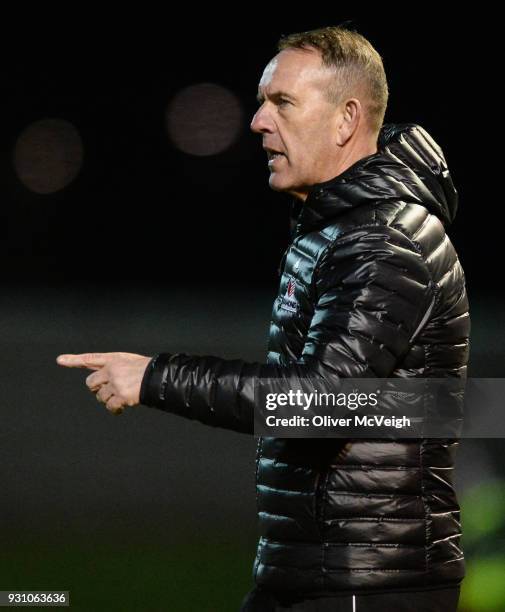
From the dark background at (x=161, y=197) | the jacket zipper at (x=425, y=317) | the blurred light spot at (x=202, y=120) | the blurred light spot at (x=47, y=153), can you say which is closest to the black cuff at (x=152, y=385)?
the jacket zipper at (x=425, y=317)

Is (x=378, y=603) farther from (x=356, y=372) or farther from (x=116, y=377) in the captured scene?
(x=116, y=377)

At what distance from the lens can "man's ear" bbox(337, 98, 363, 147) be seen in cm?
179

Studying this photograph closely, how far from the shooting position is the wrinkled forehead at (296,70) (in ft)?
5.82

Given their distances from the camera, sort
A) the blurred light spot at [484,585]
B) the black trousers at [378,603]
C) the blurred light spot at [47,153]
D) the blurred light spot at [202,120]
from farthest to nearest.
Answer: the blurred light spot at [47,153] < the blurred light spot at [202,120] < the blurred light spot at [484,585] < the black trousers at [378,603]

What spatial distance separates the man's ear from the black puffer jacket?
8 cm

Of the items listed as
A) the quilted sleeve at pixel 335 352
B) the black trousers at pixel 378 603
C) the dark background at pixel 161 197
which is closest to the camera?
the quilted sleeve at pixel 335 352

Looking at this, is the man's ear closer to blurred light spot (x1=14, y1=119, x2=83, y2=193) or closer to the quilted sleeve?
the quilted sleeve

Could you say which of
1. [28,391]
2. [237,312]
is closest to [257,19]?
[237,312]

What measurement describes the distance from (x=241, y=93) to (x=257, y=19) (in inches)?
18.3

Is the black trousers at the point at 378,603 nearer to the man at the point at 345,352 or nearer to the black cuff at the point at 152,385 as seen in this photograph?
the man at the point at 345,352

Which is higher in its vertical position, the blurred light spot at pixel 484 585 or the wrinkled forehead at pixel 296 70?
the wrinkled forehead at pixel 296 70

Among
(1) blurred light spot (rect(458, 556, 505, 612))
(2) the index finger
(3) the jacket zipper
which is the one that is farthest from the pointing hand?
(1) blurred light spot (rect(458, 556, 505, 612))

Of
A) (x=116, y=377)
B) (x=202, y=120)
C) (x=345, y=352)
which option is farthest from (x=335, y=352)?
(x=202, y=120)

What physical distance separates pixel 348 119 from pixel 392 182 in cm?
18
